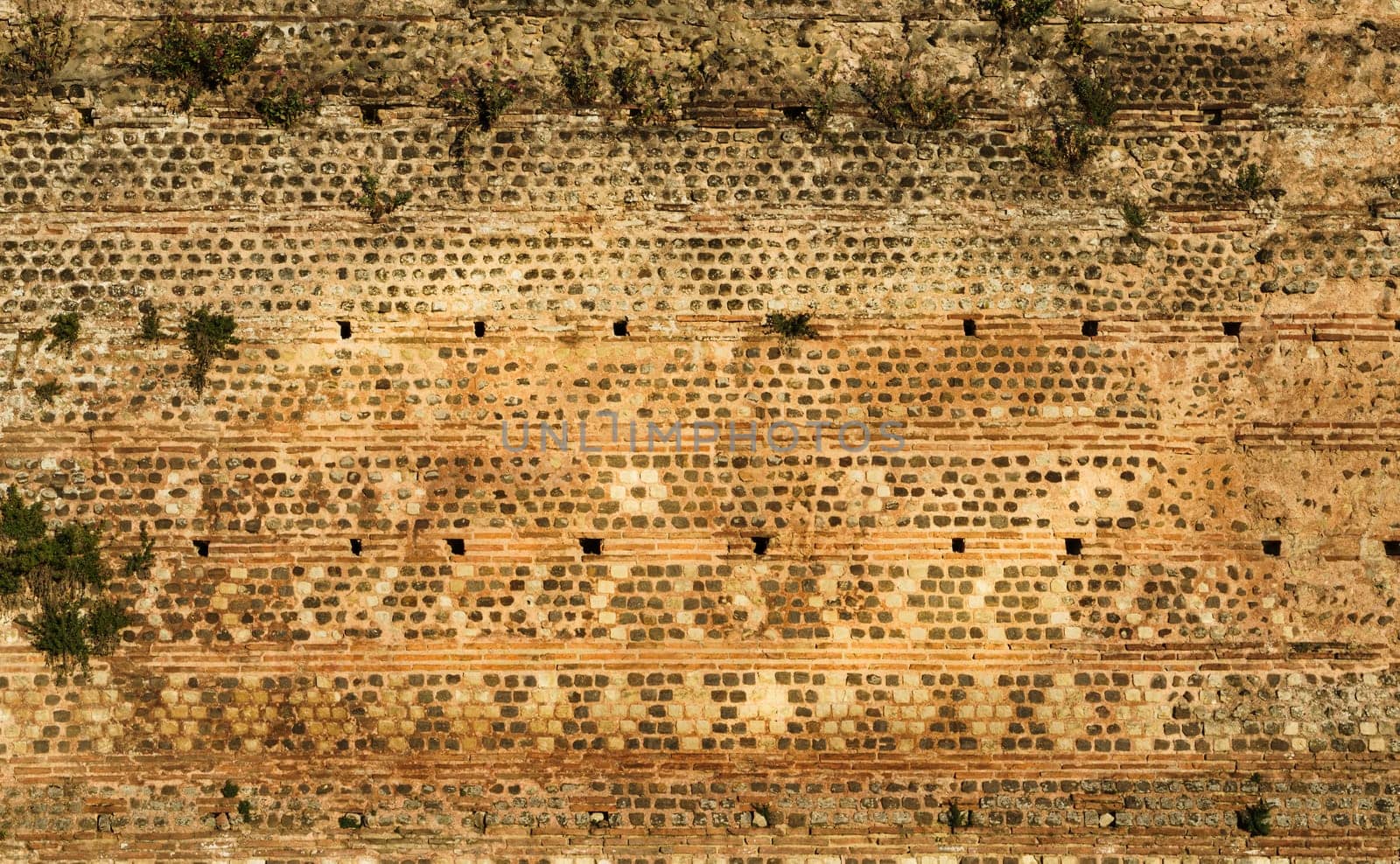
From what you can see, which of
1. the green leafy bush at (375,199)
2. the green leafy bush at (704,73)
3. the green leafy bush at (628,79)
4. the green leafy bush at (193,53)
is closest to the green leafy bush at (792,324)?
the green leafy bush at (704,73)

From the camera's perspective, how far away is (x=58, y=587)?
5.67 metres

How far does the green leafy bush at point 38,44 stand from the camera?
5.93 meters

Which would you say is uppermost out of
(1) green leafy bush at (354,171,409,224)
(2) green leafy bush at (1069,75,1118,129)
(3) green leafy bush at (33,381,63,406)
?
(2) green leafy bush at (1069,75,1118,129)

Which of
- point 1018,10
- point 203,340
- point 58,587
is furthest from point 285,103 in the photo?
point 1018,10

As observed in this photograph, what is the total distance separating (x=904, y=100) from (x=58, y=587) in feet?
19.3

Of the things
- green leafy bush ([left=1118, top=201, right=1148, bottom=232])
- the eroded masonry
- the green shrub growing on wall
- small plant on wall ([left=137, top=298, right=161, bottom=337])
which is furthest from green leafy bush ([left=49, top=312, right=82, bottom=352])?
green leafy bush ([left=1118, top=201, right=1148, bottom=232])

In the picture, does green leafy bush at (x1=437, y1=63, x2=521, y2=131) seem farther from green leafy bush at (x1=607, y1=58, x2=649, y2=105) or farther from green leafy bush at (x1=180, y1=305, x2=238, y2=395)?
green leafy bush at (x1=180, y1=305, x2=238, y2=395)

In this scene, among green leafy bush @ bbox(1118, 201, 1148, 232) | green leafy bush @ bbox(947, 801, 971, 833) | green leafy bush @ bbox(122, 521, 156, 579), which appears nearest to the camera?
green leafy bush @ bbox(947, 801, 971, 833)

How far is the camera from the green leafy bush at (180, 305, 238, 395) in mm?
5770

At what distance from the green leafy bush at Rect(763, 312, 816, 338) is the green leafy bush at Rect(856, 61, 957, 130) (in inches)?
53.5

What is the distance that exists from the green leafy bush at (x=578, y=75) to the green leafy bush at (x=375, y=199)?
119cm

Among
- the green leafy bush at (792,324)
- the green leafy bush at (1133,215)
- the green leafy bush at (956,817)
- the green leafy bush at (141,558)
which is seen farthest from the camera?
the green leafy bush at (1133,215)

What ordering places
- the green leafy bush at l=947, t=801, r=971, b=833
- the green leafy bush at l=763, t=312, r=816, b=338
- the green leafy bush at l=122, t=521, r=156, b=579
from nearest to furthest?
the green leafy bush at l=947, t=801, r=971, b=833
the green leafy bush at l=122, t=521, r=156, b=579
the green leafy bush at l=763, t=312, r=816, b=338

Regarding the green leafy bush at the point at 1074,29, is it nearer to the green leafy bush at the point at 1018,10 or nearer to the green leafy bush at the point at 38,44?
the green leafy bush at the point at 1018,10
